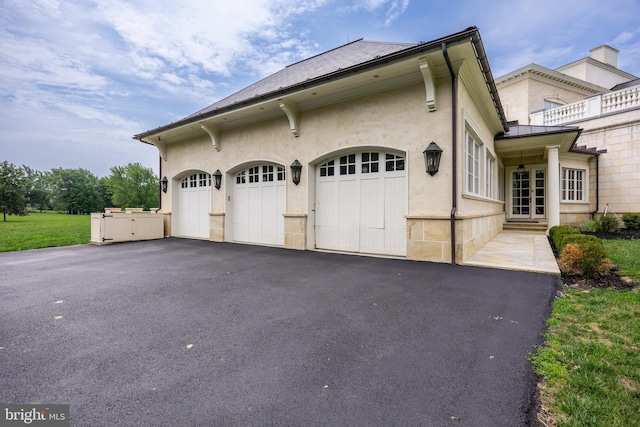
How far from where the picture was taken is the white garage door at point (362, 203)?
616 centimetres

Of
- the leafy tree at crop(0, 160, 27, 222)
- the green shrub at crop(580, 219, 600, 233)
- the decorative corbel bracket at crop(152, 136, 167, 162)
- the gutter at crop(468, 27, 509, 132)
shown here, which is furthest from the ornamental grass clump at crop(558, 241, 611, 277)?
the leafy tree at crop(0, 160, 27, 222)

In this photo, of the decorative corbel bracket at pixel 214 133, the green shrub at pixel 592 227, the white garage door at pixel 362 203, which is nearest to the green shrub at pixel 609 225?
the green shrub at pixel 592 227

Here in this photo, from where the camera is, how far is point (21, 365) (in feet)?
6.26

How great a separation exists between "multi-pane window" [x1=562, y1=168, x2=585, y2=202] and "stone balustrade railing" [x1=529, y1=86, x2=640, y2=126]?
284 centimetres

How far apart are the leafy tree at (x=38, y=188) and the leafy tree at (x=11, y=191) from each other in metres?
32.4

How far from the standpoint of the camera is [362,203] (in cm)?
662

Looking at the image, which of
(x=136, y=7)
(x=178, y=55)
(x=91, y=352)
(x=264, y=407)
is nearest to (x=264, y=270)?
(x=91, y=352)

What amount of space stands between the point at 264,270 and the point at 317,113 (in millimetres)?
4415

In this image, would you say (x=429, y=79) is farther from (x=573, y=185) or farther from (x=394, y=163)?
(x=573, y=185)

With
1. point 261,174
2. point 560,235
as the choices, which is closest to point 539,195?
point 560,235

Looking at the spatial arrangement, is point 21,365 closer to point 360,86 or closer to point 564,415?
point 564,415

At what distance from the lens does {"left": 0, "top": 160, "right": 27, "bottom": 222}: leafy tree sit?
2566cm

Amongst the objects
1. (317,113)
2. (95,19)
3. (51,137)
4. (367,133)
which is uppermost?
(51,137)

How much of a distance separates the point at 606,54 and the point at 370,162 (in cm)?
2494
